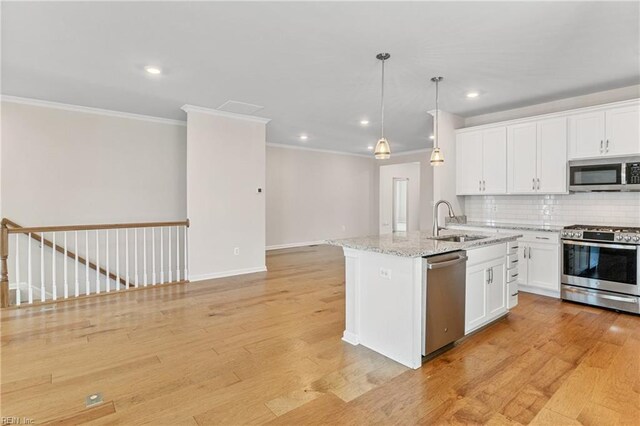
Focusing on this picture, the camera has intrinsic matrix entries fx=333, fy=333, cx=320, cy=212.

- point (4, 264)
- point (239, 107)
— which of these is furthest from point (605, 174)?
point (4, 264)

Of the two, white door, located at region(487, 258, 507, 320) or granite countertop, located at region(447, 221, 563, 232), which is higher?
granite countertop, located at region(447, 221, 563, 232)

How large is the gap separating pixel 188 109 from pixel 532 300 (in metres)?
5.25

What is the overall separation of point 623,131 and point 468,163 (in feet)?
5.81

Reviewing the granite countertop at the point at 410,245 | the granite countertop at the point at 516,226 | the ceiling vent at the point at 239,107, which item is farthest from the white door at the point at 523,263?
the ceiling vent at the point at 239,107

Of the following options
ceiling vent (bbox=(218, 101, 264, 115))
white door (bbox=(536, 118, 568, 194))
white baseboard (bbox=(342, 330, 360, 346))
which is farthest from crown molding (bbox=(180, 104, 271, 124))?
white door (bbox=(536, 118, 568, 194))

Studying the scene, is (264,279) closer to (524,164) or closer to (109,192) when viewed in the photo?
(109,192)

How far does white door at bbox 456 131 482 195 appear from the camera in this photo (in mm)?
5000

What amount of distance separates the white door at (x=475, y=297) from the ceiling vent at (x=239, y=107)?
11.6 ft

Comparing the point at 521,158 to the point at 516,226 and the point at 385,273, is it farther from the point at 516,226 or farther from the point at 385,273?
the point at 385,273

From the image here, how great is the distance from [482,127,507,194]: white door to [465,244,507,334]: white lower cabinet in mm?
1779

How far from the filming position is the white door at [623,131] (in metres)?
3.72

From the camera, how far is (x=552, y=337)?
3.01 metres

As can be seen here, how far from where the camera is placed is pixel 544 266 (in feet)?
13.8

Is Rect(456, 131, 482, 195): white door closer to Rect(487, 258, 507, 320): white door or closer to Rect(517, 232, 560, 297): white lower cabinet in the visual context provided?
Rect(517, 232, 560, 297): white lower cabinet
